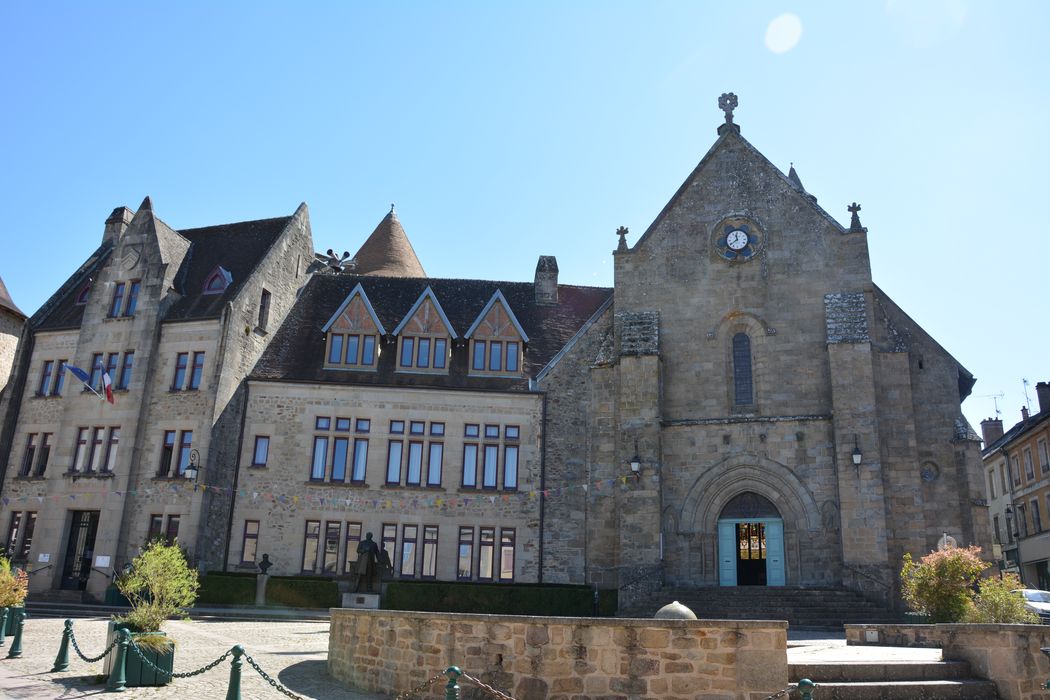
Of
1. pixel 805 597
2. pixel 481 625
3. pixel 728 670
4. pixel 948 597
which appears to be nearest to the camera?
pixel 728 670

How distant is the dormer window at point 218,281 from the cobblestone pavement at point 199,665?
12835 millimetres

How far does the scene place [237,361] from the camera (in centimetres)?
2823

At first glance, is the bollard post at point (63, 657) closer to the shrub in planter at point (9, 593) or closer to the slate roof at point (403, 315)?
the shrub in planter at point (9, 593)

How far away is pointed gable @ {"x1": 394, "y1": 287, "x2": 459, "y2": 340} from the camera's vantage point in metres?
29.5

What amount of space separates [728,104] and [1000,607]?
19437 mm

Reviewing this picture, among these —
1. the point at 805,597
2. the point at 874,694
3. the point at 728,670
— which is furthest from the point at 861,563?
the point at 728,670

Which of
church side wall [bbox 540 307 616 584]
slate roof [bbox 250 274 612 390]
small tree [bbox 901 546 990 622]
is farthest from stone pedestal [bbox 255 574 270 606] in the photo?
small tree [bbox 901 546 990 622]

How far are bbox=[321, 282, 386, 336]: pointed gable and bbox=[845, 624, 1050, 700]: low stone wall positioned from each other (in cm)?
2089

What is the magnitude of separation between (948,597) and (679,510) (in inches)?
384

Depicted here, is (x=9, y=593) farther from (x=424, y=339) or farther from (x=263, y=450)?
(x=424, y=339)

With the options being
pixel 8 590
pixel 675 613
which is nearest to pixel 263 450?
pixel 8 590

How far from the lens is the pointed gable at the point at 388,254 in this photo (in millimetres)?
37625

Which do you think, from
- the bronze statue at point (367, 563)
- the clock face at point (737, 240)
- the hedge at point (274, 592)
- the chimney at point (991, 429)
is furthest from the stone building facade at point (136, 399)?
the chimney at point (991, 429)

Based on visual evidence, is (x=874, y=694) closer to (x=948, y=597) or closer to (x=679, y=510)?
(x=948, y=597)
